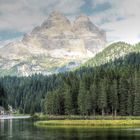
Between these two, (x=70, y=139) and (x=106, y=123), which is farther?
(x=106, y=123)

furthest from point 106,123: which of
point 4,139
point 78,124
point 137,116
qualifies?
point 4,139

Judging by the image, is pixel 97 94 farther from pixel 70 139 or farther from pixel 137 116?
pixel 70 139

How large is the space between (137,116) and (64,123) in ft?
112

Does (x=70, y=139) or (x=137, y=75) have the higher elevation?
(x=137, y=75)

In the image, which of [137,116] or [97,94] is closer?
[137,116]

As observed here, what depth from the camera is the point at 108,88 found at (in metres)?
194

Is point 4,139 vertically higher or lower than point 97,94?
lower

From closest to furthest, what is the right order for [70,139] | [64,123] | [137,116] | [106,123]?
1. [70,139]
2. [106,123]
3. [64,123]
4. [137,116]

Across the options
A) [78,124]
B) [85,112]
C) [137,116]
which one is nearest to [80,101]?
[85,112]

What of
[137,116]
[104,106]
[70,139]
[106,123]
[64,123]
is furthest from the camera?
[104,106]

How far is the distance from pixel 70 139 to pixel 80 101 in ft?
323

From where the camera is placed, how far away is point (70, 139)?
96.3m

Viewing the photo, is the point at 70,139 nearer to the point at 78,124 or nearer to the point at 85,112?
the point at 78,124

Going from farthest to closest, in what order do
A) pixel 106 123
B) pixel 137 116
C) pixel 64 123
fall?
pixel 137 116
pixel 64 123
pixel 106 123
